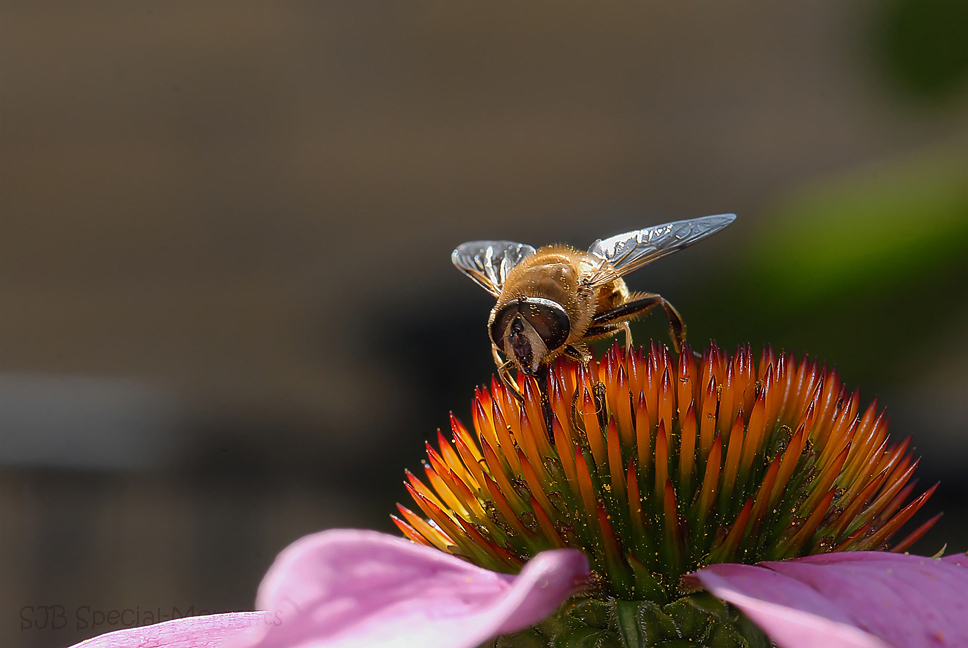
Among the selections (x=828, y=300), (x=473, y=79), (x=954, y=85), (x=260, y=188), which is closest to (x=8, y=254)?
(x=260, y=188)

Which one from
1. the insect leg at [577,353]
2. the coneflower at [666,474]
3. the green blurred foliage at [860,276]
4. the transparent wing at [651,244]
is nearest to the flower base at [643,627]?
the coneflower at [666,474]

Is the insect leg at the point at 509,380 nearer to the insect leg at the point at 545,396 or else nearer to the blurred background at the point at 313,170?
the insect leg at the point at 545,396

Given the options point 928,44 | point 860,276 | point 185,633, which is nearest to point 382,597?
point 185,633

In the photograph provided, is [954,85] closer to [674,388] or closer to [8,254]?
[674,388]

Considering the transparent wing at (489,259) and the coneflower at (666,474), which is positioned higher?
the transparent wing at (489,259)

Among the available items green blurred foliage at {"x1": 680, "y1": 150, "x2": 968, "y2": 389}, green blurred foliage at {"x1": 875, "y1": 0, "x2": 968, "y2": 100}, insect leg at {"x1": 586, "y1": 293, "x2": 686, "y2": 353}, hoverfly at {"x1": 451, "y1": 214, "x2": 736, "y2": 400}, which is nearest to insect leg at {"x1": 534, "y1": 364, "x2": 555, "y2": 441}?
hoverfly at {"x1": 451, "y1": 214, "x2": 736, "y2": 400}

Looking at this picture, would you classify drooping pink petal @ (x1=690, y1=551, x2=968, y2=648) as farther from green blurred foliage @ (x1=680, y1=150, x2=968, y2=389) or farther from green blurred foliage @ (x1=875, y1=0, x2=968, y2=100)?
green blurred foliage @ (x1=875, y1=0, x2=968, y2=100)
